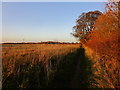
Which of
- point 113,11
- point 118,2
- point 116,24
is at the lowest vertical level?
point 116,24

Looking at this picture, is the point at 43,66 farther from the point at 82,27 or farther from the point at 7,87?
the point at 82,27

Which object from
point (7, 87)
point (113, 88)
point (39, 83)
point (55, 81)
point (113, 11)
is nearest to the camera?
point (7, 87)

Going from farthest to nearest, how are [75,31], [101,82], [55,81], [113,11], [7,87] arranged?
[75,31] → [113,11] → [55,81] → [101,82] → [7,87]

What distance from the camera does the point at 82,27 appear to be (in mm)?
25766

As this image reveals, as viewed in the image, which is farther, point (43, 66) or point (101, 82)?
point (43, 66)

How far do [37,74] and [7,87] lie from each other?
128cm

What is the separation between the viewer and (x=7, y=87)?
310 cm

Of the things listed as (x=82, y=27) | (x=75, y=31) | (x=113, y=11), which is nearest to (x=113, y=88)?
(x=113, y=11)

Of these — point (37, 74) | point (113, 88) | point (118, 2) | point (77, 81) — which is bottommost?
point (77, 81)

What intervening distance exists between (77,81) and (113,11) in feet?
16.6

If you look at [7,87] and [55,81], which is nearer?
[7,87]

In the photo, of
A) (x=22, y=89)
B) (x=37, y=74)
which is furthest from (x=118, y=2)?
(x=22, y=89)

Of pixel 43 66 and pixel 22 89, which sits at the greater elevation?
pixel 43 66

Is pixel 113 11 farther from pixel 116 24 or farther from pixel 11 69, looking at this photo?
pixel 11 69
